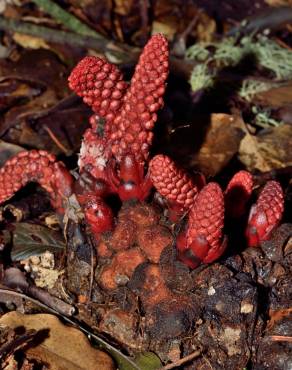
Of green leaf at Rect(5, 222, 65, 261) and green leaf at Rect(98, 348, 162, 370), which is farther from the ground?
green leaf at Rect(5, 222, 65, 261)

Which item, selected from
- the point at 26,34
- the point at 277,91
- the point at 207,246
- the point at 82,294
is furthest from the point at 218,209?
the point at 26,34

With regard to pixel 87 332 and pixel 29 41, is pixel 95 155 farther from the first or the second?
pixel 29 41

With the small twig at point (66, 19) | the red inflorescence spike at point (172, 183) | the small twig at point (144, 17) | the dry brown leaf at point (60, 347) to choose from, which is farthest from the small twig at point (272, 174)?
the small twig at point (144, 17)

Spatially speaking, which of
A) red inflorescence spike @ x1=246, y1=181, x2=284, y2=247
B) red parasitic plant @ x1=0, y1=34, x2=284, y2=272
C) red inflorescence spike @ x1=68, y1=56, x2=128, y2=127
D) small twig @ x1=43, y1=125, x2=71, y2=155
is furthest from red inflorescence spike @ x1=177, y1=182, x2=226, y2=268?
small twig @ x1=43, y1=125, x2=71, y2=155

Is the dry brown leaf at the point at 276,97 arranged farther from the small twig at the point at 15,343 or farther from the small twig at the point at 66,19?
the small twig at the point at 15,343

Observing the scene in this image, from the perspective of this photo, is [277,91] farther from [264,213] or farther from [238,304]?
[238,304]

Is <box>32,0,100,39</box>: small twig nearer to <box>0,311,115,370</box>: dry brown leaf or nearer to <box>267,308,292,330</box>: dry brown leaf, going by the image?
<box>0,311,115,370</box>: dry brown leaf
